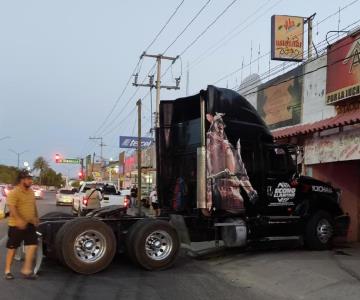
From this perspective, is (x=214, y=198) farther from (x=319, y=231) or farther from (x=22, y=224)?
(x=22, y=224)

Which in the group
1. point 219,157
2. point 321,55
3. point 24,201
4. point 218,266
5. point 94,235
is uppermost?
point 321,55

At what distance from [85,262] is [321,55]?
10.3m

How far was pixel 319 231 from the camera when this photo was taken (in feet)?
44.8

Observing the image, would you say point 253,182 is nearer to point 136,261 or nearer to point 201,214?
point 201,214

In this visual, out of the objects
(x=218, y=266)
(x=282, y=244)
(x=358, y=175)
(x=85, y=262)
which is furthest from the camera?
(x=358, y=175)

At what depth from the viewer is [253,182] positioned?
1288cm

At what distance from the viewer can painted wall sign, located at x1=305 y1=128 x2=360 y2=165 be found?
1427 cm

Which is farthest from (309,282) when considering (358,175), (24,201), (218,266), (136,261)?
(358,175)

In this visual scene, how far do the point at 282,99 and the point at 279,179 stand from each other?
23.1ft

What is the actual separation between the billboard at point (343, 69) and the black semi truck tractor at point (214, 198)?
107 inches

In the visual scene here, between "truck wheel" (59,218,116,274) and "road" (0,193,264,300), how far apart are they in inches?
7.9

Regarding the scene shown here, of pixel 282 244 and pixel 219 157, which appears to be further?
pixel 282 244

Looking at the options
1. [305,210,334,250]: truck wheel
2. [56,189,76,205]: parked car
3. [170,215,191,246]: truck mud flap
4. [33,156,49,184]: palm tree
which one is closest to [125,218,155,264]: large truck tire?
[170,215,191,246]: truck mud flap

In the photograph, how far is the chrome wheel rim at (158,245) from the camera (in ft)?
36.1
